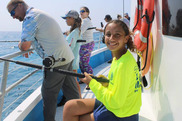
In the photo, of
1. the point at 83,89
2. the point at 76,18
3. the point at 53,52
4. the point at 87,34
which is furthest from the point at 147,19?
the point at 83,89

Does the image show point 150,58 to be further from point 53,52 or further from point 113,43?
point 53,52

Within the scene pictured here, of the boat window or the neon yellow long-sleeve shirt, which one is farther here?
the neon yellow long-sleeve shirt

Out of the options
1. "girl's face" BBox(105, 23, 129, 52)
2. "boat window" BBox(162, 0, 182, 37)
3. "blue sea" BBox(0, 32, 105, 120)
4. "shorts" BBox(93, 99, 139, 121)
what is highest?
"boat window" BBox(162, 0, 182, 37)

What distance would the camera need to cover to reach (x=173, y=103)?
1.07 metres

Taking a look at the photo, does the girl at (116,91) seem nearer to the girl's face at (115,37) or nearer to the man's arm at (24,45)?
the girl's face at (115,37)

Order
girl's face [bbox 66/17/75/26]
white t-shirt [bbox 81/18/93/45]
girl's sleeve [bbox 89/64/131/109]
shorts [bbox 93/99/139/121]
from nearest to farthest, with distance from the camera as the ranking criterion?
girl's sleeve [bbox 89/64/131/109] → shorts [bbox 93/99/139/121] → girl's face [bbox 66/17/75/26] → white t-shirt [bbox 81/18/93/45]

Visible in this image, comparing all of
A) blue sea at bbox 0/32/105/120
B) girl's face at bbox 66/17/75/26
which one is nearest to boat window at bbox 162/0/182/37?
girl's face at bbox 66/17/75/26

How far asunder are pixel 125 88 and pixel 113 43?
0.34 m

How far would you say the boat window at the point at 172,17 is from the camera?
2.91 feet

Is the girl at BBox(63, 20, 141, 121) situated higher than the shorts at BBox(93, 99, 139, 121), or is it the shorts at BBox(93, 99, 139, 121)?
the girl at BBox(63, 20, 141, 121)

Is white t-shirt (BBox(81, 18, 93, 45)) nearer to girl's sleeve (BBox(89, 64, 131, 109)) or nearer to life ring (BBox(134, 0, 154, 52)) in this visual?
life ring (BBox(134, 0, 154, 52))

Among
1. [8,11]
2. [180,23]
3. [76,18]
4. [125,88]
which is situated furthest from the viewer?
[76,18]

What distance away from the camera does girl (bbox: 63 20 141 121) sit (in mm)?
1021

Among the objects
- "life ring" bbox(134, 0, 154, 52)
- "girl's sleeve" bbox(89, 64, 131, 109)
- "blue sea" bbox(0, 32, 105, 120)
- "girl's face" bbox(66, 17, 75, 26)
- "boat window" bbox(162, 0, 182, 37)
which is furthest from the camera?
"blue sea" bbox(0, 32, 105, 120)
